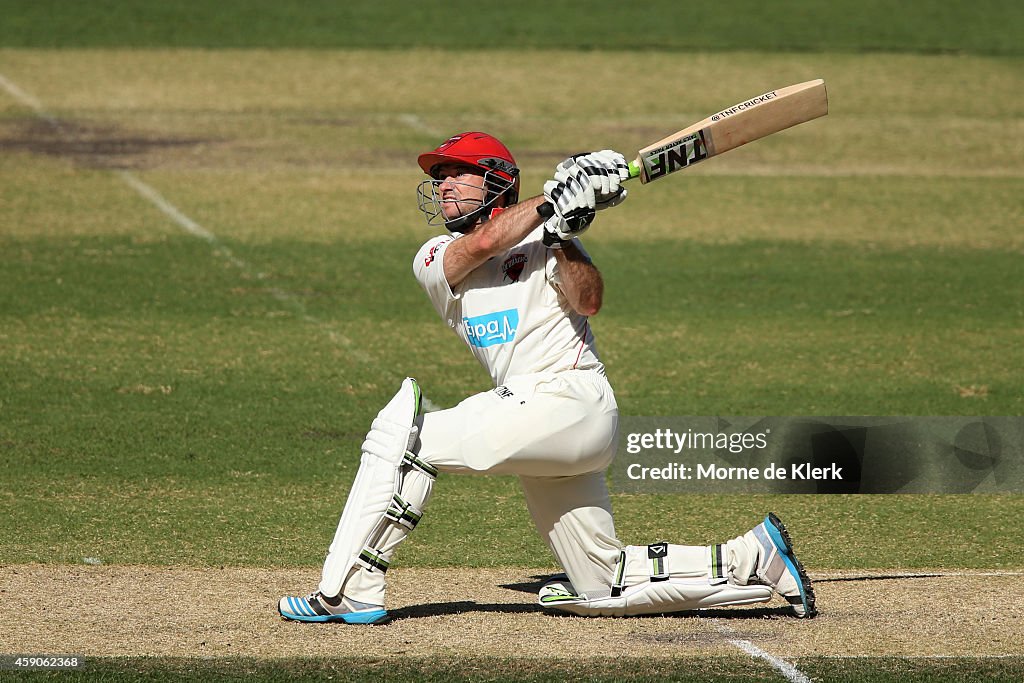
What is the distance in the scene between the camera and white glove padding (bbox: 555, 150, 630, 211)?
539 centimetres

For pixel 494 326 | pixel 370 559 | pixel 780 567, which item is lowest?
→ pixel 780 567

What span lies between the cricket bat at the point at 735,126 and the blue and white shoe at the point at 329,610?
1.97 meters

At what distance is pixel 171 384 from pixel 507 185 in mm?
4378

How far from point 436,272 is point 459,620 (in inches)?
52.3

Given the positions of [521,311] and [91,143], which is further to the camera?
[91,143]

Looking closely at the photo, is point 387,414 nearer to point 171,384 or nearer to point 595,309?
point 595,309

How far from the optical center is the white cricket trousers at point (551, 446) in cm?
550

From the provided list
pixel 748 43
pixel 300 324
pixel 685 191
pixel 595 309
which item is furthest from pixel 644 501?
pixel 748 43

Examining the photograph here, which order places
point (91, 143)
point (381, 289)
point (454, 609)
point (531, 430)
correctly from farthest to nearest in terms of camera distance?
point (91, 143) < point (381, 289) < point (454, 609) < point (531, 430)

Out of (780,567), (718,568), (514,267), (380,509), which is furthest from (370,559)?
(780,567)

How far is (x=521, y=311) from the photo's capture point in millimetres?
5672

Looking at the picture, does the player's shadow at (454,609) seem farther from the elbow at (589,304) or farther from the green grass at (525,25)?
the green grass at (525,25)

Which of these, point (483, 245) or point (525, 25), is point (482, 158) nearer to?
point (483, 245)

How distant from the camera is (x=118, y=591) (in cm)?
601
